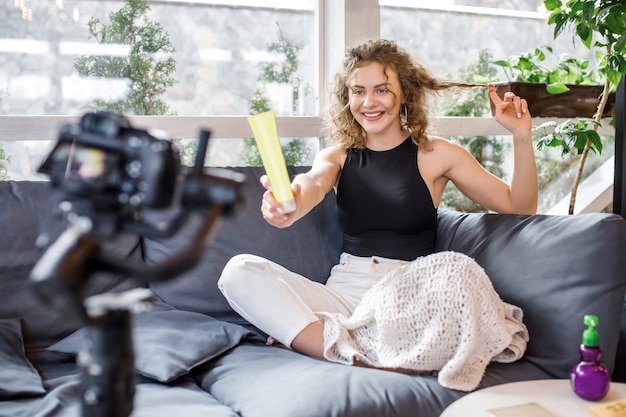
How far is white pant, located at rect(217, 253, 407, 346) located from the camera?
5.62ft

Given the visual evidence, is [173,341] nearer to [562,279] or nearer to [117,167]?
[562,279]

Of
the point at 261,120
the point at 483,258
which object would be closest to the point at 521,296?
the point at 483,258

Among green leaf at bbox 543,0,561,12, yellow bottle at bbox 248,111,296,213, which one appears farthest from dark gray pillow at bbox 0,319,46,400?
green leaf at bbox 543,0,561,12

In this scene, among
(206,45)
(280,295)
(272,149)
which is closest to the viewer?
(272,149)

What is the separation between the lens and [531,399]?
128cm

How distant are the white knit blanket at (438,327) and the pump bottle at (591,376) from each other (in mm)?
224

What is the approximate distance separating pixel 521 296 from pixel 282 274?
0.61m

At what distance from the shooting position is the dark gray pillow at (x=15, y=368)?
1.42 m

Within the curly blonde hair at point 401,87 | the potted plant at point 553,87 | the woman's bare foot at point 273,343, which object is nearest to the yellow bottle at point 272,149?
the woman's bare foot at point 273,343

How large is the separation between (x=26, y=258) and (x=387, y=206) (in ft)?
3.34

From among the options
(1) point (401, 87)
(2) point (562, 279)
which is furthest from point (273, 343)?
(1) point (401, 87)

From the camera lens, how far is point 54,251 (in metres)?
0.54

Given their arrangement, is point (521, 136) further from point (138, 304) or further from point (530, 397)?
point (138, 304)

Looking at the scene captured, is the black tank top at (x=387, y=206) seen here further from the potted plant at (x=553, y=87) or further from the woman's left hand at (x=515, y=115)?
the potted plant at (x=553, y=87)
